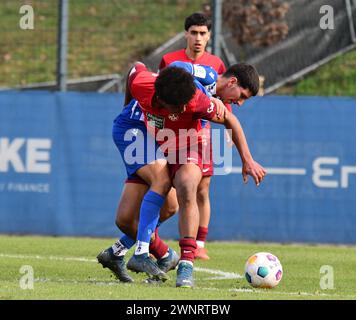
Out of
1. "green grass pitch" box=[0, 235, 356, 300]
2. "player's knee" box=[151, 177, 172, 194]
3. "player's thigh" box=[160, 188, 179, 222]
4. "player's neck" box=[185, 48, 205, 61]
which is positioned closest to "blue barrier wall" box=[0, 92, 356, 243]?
"green grass pitch" box=[0, 235, 356, 300]

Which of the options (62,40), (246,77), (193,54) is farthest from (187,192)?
(62,40)

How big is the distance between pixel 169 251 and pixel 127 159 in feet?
2.92

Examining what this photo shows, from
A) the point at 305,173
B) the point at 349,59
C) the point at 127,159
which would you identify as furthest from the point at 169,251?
the point at 349,59

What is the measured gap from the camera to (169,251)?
8.80 metres

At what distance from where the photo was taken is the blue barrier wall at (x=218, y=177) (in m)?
13.0

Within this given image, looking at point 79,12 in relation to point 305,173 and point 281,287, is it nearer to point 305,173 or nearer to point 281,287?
point 305,173

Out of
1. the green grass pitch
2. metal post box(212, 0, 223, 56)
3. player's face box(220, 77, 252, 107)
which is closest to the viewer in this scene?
the green grass pitch

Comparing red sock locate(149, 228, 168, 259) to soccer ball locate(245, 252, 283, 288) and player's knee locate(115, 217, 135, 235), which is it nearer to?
player's knee locate(115, 217, 135, 235)

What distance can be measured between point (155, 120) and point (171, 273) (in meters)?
1.66

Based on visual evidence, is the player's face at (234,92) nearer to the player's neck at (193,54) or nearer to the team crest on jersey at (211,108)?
the team crest on jersey at (211,108)

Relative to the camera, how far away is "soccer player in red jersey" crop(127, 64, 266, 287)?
7539mm

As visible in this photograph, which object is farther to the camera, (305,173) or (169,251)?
(305,173)

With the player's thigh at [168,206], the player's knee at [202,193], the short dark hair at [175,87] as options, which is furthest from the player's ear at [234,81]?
the player's knee at [202,193]

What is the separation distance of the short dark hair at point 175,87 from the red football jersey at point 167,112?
0.13m
